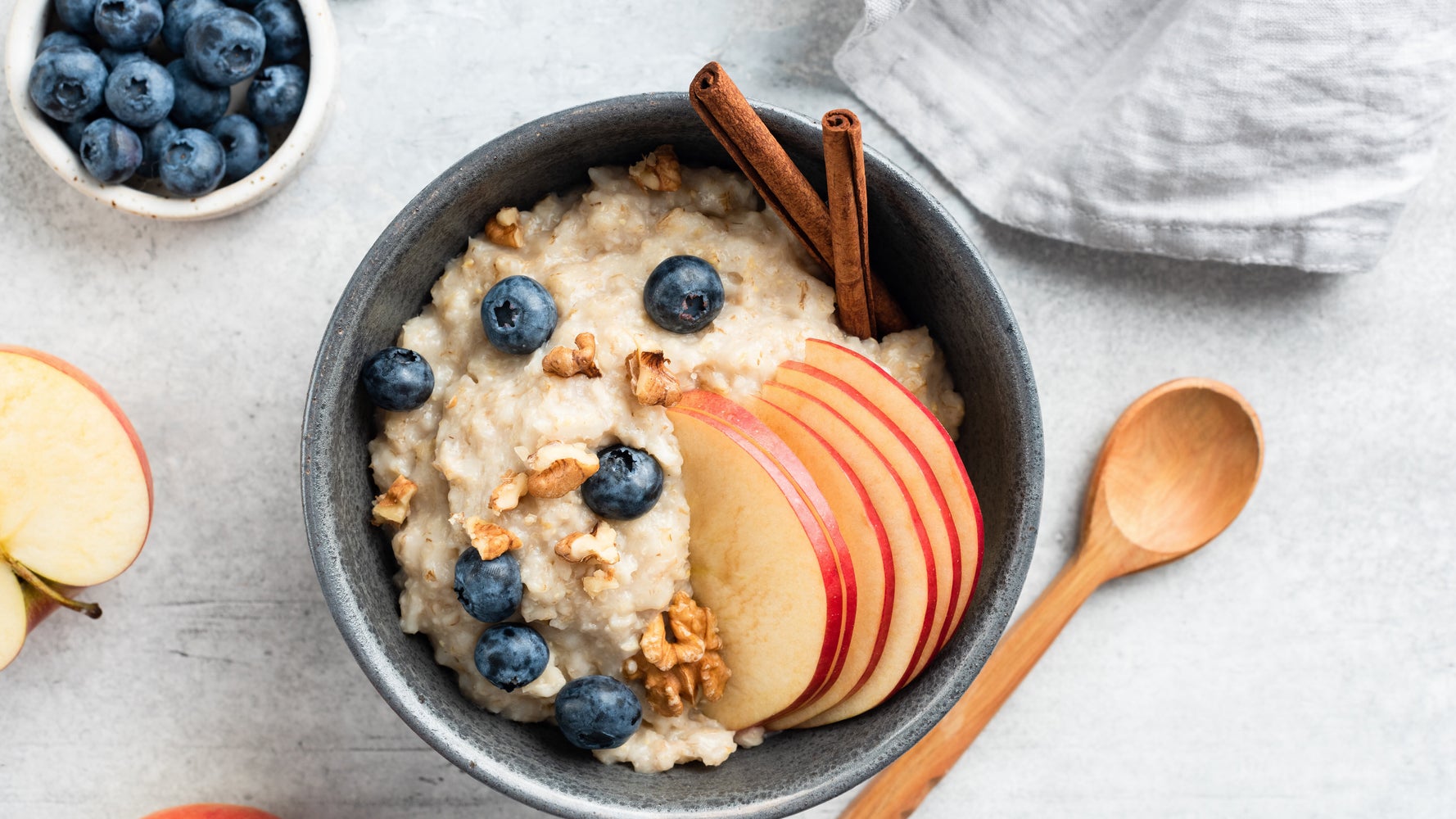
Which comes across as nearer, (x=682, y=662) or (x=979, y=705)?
(x=682, y=662)

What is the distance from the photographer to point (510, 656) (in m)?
1.48

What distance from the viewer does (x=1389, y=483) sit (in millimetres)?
2033

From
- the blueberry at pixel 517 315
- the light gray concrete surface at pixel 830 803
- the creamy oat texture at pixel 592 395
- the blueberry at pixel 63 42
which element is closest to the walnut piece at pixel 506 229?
the creamy oat texture at pixel 592 395

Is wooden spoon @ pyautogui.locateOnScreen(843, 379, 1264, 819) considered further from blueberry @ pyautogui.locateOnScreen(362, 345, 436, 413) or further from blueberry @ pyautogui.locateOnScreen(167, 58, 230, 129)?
blueberry @ pyautogui.locateOnScreen(167, 58, 230, 129)

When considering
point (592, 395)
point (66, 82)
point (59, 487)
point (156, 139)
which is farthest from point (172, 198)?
point (592, 395)

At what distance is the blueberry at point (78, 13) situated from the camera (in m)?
1.81

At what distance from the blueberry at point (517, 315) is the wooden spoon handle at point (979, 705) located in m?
0.99

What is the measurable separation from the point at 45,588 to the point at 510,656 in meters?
0.84

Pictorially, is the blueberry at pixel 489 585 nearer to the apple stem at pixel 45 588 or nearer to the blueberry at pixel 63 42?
the apple stem at pixel 45 588

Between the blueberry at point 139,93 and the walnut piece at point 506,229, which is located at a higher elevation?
the blueberry at point 139,93

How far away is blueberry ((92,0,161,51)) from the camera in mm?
1778

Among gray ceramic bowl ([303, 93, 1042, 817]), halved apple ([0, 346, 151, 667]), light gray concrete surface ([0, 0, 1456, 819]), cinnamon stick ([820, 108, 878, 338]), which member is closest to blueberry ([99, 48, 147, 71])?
light gray concrete surface ([0, 0, 1456, 819])

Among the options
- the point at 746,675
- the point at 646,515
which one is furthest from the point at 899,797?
the point at 646,515

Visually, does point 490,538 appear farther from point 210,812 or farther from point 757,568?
point 210,812
